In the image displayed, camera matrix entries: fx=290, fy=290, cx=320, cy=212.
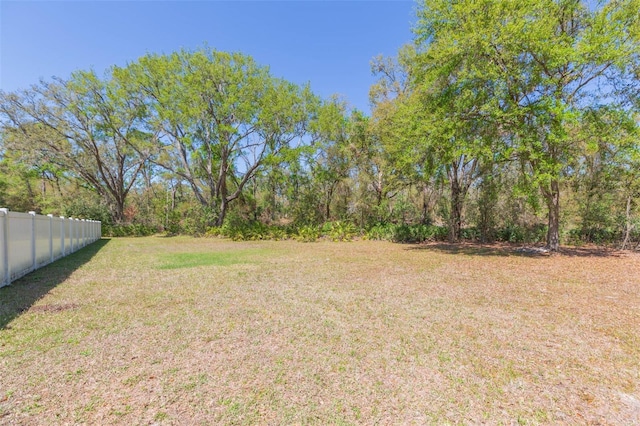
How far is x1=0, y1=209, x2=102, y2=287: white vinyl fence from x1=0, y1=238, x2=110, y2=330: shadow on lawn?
0.58 ft

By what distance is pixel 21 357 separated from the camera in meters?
2.66

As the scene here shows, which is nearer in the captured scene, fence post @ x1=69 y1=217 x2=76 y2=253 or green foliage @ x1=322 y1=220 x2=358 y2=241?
fence post @ x1=69 y1=217 x2=76 y2=253

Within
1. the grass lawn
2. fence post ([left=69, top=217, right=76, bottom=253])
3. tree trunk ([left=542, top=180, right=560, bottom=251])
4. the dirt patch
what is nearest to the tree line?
tree trunk ([left=542, top=180, right=560, bottom=251])

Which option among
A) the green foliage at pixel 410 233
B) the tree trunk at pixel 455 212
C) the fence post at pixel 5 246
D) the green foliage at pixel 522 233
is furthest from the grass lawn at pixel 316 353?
the green foliage at pixel 410 233

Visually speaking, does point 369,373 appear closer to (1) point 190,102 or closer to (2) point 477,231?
(2) point 477,231

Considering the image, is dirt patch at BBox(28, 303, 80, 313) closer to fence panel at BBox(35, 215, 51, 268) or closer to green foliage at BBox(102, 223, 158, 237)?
fence panel at BBox(35, 215, 51, 268)

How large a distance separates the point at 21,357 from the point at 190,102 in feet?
56.3

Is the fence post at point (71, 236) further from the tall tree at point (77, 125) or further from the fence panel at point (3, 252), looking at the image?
the tall tree at point (77, 125)

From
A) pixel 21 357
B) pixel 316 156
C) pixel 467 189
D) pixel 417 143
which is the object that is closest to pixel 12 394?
pixel 21 357

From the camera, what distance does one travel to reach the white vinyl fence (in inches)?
202

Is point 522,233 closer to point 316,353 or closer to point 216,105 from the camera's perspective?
point 316,353

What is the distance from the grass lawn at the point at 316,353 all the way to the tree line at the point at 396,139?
20.4 ft

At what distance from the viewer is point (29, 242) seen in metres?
6.43

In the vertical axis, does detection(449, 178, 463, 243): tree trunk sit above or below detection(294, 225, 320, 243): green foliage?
above
